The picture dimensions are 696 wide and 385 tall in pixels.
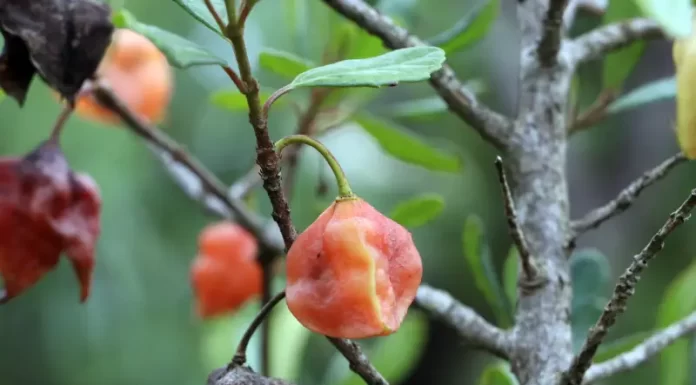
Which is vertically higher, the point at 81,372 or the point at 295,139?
the point at 295,139

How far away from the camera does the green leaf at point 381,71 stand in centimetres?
30

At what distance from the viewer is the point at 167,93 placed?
0.84 meters

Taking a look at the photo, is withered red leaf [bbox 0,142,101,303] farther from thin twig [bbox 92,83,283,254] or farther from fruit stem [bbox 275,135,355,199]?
fruit stem [bbox 275,135,355,199]

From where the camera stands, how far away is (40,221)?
1.47 ft

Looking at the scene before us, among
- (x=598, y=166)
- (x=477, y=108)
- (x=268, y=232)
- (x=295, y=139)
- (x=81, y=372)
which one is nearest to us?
(x=295, y=139)

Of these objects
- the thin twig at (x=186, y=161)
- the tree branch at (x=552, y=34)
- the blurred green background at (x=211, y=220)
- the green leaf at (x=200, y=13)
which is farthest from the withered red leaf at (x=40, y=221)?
the blurred green background at (x=211, y=220)

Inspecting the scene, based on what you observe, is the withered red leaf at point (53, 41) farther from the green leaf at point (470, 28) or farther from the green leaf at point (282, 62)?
the green leaf at point (470, 28)

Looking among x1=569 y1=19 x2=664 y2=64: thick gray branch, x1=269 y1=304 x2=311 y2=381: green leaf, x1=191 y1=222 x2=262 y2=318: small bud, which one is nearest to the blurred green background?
x1=269 y1=304 x2=311 y2=381: green leaf

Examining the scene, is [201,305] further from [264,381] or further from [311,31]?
[264,381]

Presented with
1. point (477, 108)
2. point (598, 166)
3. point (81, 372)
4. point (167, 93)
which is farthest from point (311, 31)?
point (81, 372)

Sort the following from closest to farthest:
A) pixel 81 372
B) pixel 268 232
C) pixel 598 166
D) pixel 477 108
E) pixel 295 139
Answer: pixel 295 139 → pixel 477 108 → pixel 268 232 → pixel 598 166 → pixel 81 372

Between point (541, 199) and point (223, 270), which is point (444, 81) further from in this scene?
point (223, 270)

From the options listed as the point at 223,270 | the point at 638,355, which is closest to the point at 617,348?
the point at 638,355

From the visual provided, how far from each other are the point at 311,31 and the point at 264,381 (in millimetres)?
464
